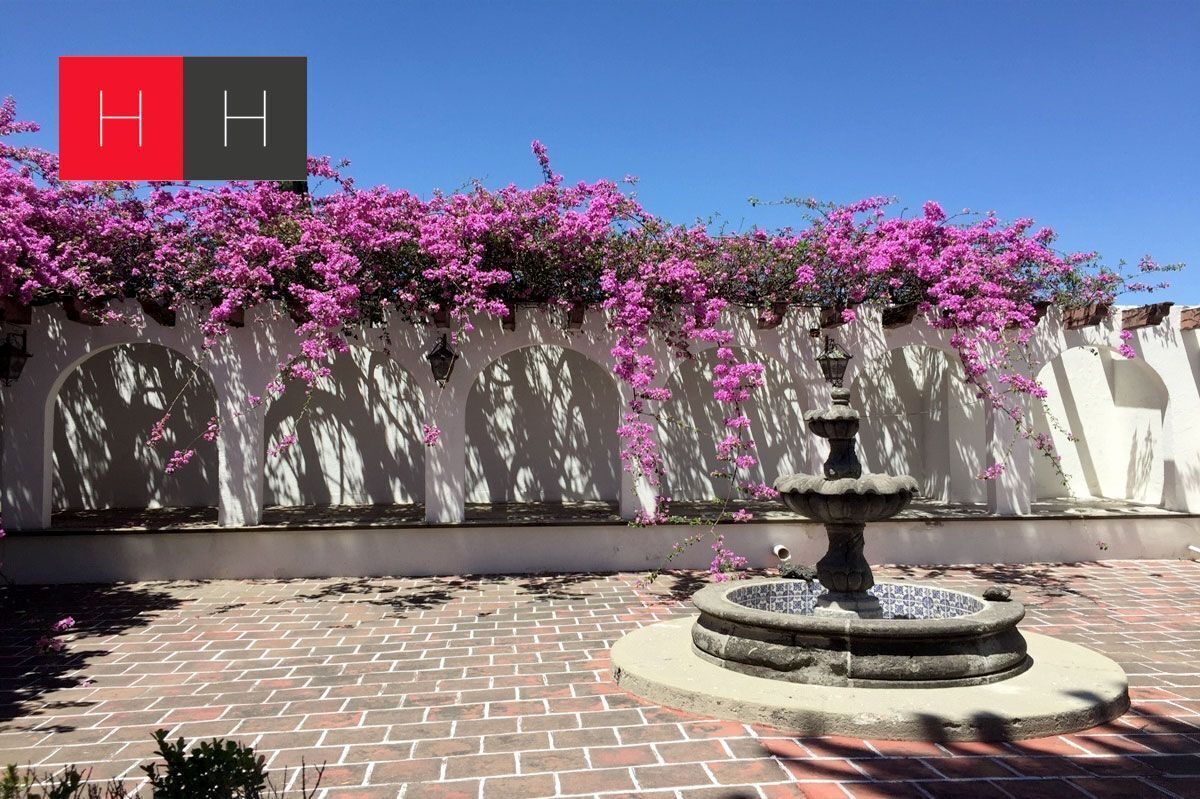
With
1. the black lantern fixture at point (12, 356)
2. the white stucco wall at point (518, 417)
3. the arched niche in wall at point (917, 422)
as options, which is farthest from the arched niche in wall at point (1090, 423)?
the black lantern fixture at point (12, 356)

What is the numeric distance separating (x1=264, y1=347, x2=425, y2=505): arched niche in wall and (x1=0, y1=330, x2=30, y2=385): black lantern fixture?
3315 mm

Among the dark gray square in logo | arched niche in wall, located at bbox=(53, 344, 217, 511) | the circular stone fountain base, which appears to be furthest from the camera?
arched niche in wall, located at bbox=(53, 344, 217, 511)

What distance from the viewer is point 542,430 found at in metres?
12.8

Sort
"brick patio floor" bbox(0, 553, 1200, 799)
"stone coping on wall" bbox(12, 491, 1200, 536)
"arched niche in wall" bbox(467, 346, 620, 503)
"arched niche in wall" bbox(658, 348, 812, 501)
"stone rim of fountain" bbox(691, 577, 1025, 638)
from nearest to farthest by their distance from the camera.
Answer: "brick patio floor" bbox(0, 553, 1200, 799), "stone rim of fountain" bbox(691, 577, 1025, 638), "stone coping on wall" bbox(12, 491, 1200, 536), "arched niche in wall" bbox(467, 346, 620, 503), "arched niche in wall" bbox(658, 348, 812, 501)

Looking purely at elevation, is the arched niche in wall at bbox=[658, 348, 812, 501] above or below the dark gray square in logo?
below

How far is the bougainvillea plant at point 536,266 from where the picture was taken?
9.20 m

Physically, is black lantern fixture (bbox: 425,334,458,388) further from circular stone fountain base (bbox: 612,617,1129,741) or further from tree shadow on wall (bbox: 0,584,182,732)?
circular stone fountain base (bbox: 612,617,1129,741)

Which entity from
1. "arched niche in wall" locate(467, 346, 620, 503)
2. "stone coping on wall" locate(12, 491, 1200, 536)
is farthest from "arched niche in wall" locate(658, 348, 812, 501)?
"arched niche in wall" locate(467, 346, 620, 503)

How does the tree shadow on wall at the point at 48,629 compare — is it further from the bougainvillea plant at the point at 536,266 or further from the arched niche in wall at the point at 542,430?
the arched niche in wall at the point at 542,430

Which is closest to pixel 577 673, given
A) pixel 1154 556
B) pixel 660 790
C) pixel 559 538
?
pixel 660 790

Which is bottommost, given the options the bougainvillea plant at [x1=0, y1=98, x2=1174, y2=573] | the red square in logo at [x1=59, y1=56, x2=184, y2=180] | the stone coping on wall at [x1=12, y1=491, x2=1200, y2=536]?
the stone coping on wall at [x1=12, y1=491, x2=1200, y2=536]

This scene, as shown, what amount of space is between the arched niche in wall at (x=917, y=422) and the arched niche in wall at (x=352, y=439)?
6.74 m

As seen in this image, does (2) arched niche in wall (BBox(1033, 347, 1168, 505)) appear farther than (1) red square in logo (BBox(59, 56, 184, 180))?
Yes

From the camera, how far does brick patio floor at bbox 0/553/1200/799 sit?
Result: 3957 mm
